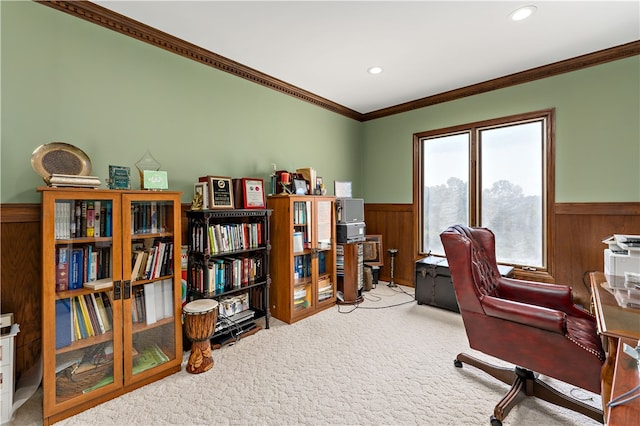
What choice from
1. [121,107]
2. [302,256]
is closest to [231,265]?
[302,256]

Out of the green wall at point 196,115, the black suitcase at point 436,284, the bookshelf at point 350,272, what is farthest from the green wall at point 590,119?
the bookshelf at point 350,272

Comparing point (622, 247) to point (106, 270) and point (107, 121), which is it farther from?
point (107, 121)

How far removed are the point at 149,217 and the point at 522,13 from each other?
11.1 ft

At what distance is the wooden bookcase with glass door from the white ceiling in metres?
1.54

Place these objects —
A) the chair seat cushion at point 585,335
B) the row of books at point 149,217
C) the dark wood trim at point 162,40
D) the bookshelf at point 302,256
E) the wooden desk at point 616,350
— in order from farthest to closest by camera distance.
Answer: the bookshelf at point 302,256
the dark wood trim at point 162,40
the row of books at point 149,217
the chair seat cushion at point 585,335
the wooden desk at point 616,350

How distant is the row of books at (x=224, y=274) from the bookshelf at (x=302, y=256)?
0.97 ft

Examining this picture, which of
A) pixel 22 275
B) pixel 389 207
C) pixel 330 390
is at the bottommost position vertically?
pixel 330 390

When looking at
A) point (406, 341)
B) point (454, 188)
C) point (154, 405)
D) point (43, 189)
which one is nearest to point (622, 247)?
point (406, 341)

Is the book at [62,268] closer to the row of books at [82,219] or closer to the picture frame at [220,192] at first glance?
the row of books at [82,219]

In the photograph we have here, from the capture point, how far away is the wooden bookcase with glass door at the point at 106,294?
1736 mm

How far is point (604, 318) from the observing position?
1.33 metres

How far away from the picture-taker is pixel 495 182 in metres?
3.78

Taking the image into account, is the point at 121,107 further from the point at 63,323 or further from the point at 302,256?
the point at 302,256

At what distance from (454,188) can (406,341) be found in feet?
7.97
